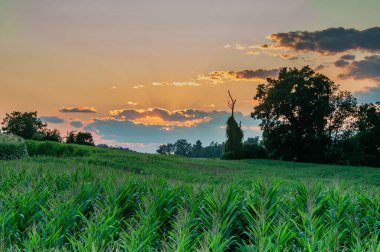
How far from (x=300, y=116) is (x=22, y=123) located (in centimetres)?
3369

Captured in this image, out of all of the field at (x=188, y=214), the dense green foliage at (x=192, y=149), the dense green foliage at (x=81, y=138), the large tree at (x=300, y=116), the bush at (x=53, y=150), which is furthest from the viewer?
the dense green foliage at (x=192, y=149)

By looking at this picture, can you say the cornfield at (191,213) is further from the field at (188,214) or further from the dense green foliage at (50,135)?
the dense green foliage at (50,135)

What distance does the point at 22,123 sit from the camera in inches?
2240

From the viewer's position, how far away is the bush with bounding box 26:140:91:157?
3481cm

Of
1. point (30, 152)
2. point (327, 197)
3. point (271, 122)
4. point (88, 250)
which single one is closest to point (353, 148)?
point (271, 122)

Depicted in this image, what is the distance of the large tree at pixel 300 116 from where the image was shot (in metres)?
54.5

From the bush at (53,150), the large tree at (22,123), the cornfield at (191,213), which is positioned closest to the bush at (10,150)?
the bush at (53,150)

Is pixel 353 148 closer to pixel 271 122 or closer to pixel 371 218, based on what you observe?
pixel 271 122

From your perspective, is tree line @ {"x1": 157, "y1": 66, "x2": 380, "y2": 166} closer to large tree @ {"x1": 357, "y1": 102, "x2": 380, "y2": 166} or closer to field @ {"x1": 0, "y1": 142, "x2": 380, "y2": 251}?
large tree @ {"x1": 357, "y1": 102, "x2": 380, "y2": 166}

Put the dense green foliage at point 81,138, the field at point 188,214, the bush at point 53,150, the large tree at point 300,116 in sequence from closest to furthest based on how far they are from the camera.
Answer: the field at point 188,214 → the bush at point 53,150 → the dense green foliage at point 81,138 → the large tree at point 300,116

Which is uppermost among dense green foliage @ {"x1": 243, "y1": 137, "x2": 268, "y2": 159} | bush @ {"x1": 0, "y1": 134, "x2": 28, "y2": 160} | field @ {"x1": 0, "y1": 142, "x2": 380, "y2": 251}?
dense green foliage @ {"x1": 243, "y1": 137, "x2": 268, "y2": 159}

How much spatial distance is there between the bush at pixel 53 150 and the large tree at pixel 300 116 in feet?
88.1

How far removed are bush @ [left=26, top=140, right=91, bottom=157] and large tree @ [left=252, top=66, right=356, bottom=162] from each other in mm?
26851

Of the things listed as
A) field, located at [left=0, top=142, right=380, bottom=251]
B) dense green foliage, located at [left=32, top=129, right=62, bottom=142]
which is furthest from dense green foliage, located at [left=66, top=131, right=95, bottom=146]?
field, located at [left=0, top=142, right=380, bottom=251]
